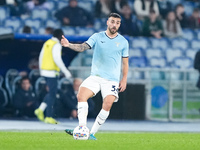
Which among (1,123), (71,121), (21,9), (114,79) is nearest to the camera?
(114,79)

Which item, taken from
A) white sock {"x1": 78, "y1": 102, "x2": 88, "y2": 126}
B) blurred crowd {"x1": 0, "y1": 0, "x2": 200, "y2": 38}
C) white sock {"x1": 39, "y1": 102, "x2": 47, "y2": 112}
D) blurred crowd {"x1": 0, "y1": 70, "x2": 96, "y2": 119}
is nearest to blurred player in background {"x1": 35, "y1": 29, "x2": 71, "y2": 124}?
white sock {"x1": 39, "y1": 102, "x2": 47, "y2": 112}

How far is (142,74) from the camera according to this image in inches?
612

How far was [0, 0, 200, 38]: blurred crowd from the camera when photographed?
19547 mm

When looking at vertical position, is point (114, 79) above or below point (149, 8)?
below

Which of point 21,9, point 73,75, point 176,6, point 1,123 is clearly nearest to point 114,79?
point 1,123

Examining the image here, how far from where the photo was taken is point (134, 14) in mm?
21094

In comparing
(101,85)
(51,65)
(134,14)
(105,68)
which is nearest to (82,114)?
(101,85)

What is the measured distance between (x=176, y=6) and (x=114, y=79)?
12.6 metres

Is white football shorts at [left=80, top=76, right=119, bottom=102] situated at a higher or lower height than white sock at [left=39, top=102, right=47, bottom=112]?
higher

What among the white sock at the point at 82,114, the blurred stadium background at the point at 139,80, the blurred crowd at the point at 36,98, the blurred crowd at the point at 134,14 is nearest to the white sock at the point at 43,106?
the blurred crowd at the point at 36,98

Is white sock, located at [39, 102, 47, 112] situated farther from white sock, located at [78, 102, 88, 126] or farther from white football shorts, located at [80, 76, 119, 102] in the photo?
white sock, located at [78, 102, 88, 126]

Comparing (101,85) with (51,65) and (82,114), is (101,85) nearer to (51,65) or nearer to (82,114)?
(82,114)

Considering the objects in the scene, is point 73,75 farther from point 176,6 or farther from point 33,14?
point 176,6

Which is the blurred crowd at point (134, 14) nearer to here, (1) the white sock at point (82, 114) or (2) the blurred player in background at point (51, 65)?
(2) the blurred player in background at point (51, 65)
